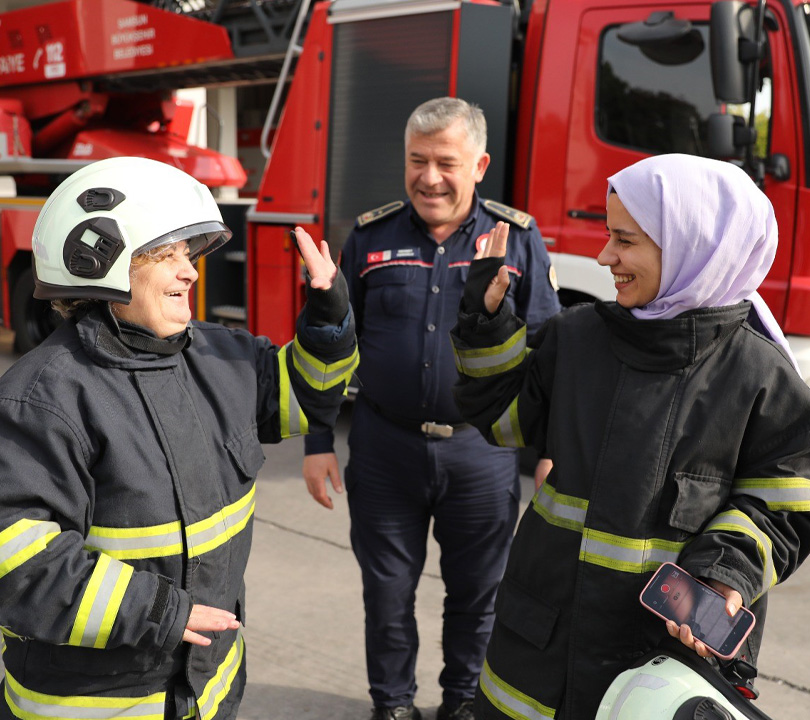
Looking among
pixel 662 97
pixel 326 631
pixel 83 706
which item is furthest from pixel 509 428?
pixel 662 97

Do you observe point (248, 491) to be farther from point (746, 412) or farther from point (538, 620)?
point (746, 412)

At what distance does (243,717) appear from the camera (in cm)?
276

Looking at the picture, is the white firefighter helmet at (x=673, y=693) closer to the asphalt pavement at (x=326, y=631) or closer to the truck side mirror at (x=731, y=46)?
the asphalt pavement at (x=326, y=631)

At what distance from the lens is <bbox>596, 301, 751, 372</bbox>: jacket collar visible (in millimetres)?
1575

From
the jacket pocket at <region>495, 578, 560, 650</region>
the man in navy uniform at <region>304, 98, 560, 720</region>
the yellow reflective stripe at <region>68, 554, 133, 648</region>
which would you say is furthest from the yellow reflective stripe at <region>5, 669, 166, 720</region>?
the man in navy uniform at <region>304, 98, 560, 720</region>

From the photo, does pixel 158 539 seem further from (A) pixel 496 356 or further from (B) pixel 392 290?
(B) pixel 392 290

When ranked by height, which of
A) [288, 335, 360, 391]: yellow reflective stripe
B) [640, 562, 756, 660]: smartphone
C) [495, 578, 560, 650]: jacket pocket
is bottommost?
[495, 578, 560, 650]: jacket pocket

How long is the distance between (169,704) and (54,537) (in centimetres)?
41

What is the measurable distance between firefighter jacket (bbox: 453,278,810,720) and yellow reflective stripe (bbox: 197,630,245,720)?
21.3 inches

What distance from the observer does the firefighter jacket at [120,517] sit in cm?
138

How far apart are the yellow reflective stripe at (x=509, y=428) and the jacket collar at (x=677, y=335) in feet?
1.01

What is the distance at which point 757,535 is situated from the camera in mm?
1529

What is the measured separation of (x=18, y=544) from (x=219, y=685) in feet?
1.69

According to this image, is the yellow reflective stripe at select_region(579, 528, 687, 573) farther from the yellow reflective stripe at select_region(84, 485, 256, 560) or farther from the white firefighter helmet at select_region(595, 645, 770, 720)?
the yellow reflective stripe at select_region(84, 485, 256, 560)
